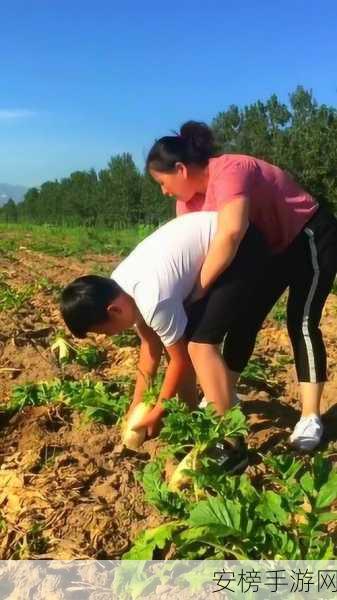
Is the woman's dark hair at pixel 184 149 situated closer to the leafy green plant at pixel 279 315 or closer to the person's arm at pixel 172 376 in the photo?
the person's arm at pixel 172 376

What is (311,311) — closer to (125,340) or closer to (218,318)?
(218,318)

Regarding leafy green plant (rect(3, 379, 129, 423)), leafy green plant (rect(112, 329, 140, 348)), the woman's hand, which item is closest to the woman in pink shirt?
the woman's hand

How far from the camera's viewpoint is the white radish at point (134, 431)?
3039 mm

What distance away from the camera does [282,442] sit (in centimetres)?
321

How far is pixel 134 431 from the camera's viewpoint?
3080 mm

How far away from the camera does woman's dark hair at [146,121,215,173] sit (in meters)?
2.81

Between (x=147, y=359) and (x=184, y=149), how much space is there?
0.96 metres

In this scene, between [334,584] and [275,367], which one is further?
[275,367]

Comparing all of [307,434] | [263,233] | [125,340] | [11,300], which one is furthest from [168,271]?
[11,300]

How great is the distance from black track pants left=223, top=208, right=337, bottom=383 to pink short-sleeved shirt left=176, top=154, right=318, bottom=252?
0.06 meters

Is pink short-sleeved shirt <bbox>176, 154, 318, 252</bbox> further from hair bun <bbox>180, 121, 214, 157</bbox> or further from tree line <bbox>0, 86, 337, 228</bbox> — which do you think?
tree line <bbox>0, 86, 337, 228</bbox>

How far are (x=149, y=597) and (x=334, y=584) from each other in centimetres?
54

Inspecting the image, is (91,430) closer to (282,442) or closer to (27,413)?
(27,413)

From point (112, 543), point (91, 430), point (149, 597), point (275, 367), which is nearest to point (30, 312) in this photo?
point (275, 367)
